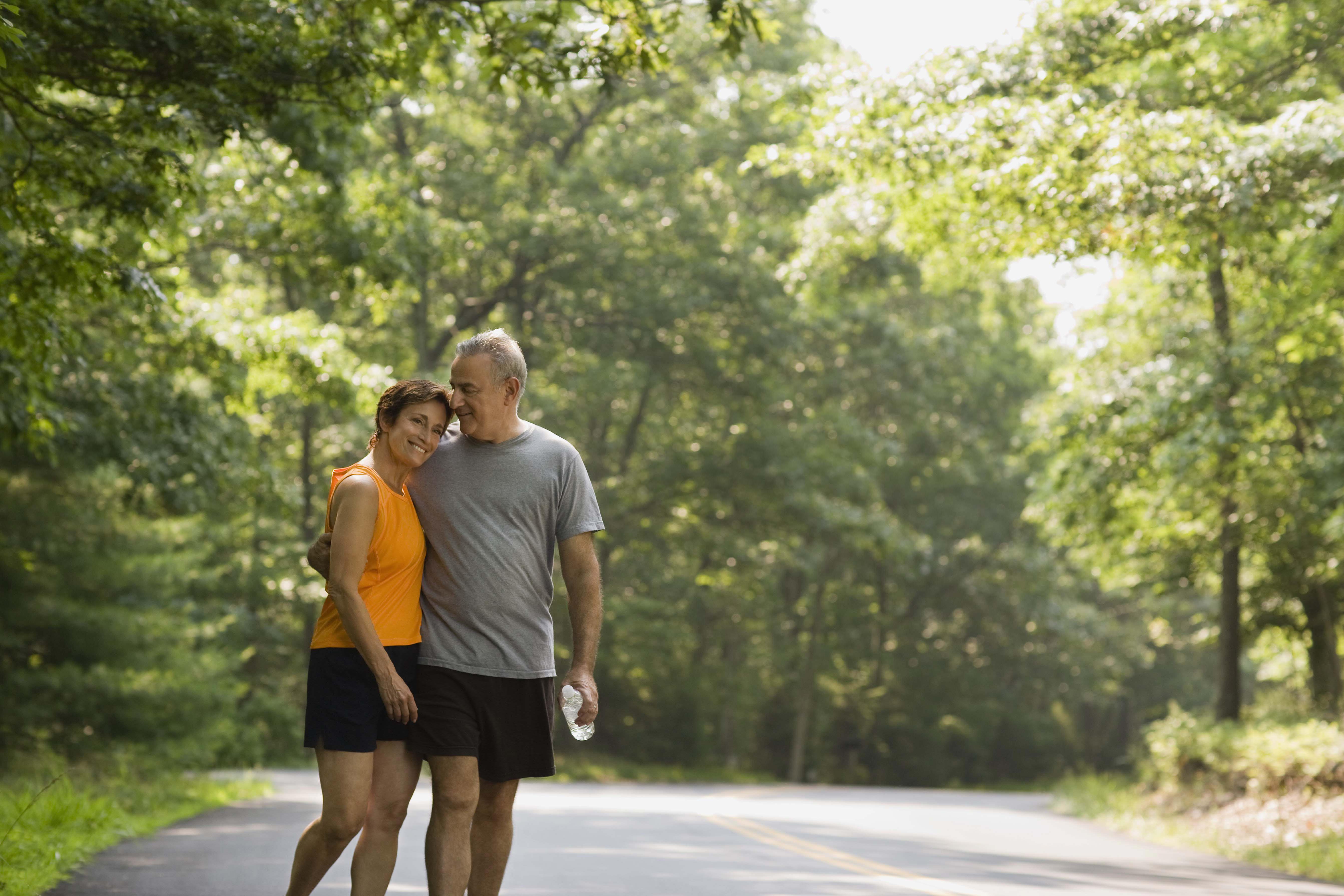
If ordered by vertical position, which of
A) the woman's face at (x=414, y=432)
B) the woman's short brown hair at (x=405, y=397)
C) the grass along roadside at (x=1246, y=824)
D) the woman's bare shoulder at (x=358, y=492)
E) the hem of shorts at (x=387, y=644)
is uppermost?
the woman's short brown hair at (x=405, y=397)

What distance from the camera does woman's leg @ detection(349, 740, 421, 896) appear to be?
14.4ft

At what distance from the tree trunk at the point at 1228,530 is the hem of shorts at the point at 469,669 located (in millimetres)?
13745

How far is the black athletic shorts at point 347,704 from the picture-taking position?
169 inches

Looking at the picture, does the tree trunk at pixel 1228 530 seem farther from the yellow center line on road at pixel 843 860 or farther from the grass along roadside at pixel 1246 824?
the yellow center line on road at pixel 843 860

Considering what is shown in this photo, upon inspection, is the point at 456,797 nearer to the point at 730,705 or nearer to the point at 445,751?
the point at 445,751

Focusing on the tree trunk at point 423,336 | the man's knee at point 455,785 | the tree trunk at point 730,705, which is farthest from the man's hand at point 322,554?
the tree trunk at point 730,705

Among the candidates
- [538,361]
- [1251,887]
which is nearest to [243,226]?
[1251,887]

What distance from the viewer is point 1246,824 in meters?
13.9

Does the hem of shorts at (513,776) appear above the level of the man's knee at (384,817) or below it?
above

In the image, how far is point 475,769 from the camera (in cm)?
448

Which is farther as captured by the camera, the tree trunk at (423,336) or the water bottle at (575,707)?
the tree trunk at (423,336)

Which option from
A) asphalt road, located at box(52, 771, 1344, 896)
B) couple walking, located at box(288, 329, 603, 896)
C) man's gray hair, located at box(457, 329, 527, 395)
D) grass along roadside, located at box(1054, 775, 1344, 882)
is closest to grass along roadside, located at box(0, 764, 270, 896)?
asphalt road, located at box(52, 771, 1344, 896)

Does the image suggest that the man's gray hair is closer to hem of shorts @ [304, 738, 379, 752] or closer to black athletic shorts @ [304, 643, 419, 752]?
black athletic shorts @ [304, 643, 419, 752]

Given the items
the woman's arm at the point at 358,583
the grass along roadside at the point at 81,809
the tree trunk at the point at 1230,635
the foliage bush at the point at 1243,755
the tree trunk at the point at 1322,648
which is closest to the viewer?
the woman's arm at the point at 358,583
